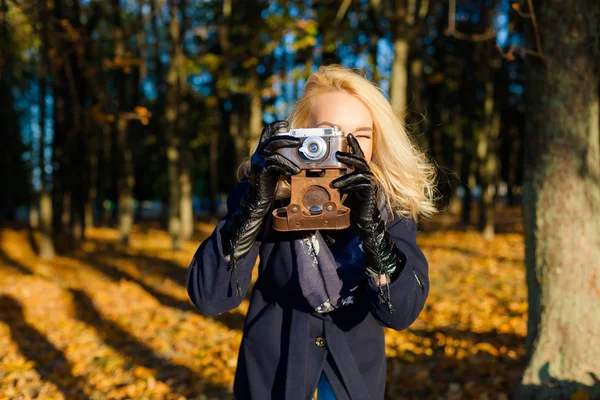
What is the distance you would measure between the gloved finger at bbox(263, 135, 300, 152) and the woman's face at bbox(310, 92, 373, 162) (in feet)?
1.14

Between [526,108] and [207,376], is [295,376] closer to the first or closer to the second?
[526,108]

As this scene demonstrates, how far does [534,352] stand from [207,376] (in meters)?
2.90

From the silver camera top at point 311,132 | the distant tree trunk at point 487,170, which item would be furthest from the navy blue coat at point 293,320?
the distant tree trunk at point 487,170

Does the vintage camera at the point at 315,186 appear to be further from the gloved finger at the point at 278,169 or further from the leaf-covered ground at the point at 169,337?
the leaf-covered ground at the point at 169,337

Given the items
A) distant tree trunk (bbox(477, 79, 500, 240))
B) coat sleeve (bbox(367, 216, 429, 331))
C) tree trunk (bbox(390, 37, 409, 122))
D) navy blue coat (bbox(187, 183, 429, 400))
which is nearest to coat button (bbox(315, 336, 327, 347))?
navy blue coat (bbox(187, 183, 429, 400))

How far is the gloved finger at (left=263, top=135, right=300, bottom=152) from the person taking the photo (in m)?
1.69

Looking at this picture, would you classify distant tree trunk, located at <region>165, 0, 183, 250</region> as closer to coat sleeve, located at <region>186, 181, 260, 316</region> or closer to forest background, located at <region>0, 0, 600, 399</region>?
forest background, located at <region>0, 0, 600, 399</region>

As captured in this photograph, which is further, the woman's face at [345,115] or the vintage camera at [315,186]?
the woman's face at [345,115]

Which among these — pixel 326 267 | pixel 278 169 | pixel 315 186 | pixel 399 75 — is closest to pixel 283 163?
pixel 278 169

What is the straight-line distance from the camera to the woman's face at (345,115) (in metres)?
2.02

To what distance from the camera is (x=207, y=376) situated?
4.93m

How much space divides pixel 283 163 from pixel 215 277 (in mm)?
505

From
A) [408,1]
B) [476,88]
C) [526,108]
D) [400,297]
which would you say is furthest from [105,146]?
[400,297]

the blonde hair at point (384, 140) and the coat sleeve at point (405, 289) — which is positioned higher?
the blonde hair at point (384, 140)
